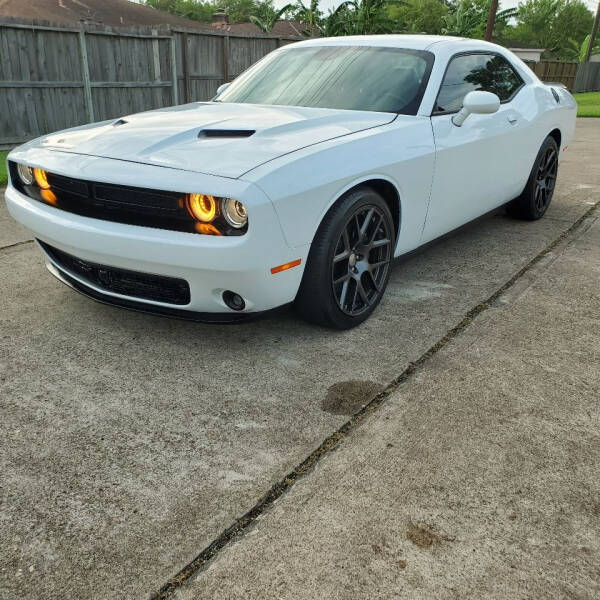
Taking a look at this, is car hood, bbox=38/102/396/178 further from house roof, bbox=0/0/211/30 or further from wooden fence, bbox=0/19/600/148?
house roof, bbox=0/0/211/30

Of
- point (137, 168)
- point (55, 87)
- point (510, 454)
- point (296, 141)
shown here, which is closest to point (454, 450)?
point (510, 454)

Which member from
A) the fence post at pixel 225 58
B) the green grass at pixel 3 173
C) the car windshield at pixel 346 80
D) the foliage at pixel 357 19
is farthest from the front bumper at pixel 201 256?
the foliage at pixel 357 19

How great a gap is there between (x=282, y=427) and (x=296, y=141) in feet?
4.44

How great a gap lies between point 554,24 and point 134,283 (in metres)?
92.0

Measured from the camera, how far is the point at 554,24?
8106 cm

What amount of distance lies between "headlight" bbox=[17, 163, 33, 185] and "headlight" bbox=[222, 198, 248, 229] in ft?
4.26

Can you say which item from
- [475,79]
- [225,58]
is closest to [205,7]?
[225,58]

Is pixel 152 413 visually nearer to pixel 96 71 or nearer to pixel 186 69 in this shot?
pixel 96 71

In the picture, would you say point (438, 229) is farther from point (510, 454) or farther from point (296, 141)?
point (510, 454)

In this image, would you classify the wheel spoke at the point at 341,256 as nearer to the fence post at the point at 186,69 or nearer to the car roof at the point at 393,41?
the car roof at the point at 393,41

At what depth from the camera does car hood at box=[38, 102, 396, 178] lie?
2803mm

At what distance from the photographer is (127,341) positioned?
323 cm

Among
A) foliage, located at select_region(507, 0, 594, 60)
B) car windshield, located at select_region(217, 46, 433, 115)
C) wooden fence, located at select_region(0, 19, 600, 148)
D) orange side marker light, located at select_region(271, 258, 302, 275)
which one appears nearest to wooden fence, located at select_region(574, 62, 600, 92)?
wooden fence, located at select_region(0, 19, 600, 148)

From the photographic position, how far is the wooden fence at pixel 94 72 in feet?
30.9
